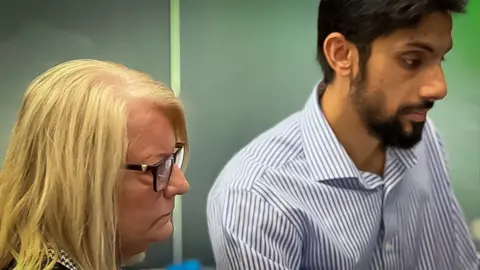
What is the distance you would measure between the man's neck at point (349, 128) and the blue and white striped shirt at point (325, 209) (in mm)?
24

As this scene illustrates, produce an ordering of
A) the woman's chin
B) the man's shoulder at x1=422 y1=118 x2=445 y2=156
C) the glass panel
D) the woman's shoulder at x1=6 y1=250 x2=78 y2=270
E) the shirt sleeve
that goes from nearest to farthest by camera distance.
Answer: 1. the woman's shoulder at x1=6 y1=250 x2=78 y2=270
2. the woman's chin
3. the shirt sleeve
4. the man's shoulder at x1=422 y1=118 x2=445 y2=156
5. the glass panel

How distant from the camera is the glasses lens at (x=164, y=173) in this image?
85 centimetres

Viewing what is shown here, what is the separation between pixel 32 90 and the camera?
0.80 m

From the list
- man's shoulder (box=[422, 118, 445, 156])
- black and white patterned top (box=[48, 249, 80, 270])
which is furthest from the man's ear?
black and white patterned top (box=[48, 249, 80, 270])

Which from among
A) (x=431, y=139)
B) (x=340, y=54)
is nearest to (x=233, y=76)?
(x=340, y=54)

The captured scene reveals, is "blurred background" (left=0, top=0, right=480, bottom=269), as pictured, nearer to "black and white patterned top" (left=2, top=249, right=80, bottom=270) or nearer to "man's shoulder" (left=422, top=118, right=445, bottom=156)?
"man's shoulder" (left=422, top=118, right=445, bottom=156)

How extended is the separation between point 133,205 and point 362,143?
0.59 m

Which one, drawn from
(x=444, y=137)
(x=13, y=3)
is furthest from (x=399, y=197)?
(x=13, y=3)

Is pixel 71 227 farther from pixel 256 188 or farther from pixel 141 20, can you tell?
pixel 141 20

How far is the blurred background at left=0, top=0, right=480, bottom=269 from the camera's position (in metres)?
1.49

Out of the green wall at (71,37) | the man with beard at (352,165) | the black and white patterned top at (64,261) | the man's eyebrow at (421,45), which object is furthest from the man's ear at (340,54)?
the black and white patterned top at (64,261)

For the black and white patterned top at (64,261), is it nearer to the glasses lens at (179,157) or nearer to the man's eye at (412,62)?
the glasses lens at (179,157)

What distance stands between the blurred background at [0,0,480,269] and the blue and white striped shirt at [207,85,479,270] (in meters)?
0.30

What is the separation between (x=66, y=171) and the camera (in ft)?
2.52
